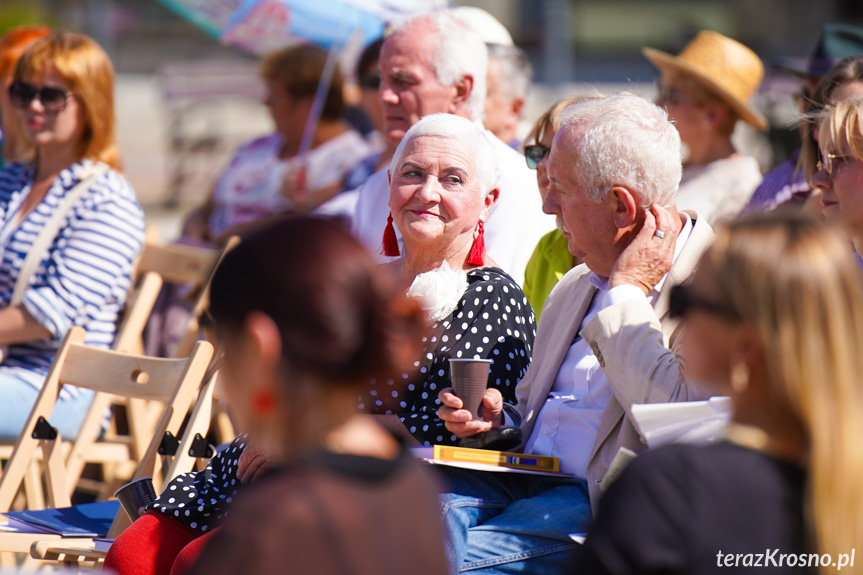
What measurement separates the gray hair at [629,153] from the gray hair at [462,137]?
0.50 m

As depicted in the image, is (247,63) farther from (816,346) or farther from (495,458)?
(816,346)

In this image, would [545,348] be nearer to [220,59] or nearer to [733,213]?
[733,213]

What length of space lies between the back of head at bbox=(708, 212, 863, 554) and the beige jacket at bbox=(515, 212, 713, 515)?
31.0 inches

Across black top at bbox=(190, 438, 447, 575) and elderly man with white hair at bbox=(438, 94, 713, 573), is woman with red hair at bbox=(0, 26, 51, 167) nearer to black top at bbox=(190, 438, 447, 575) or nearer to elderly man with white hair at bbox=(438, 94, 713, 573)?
elderly man with white hair at bbox=(438, 94, 713, 573)

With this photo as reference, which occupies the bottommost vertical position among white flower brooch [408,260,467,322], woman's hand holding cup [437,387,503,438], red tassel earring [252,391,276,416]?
woman's hand holding cup [437,387,503,438]

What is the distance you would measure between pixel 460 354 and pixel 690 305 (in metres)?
1.33

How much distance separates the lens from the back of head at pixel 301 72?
20.6 feet

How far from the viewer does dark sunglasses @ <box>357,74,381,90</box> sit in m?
5.55

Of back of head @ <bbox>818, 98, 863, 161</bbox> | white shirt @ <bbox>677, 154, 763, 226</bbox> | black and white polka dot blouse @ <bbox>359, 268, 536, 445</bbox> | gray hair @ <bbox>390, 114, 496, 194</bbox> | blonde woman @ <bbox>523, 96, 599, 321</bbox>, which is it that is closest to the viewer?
back of head @ <bbox>818, 98, 863, 161</bbox>

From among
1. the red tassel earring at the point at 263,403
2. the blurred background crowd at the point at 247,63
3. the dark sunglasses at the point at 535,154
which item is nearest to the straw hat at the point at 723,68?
the blurred background crowd at the point at 247,63

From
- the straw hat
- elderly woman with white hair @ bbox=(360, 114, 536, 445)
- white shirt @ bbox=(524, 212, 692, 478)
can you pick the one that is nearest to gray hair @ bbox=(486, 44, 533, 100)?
the straw hat

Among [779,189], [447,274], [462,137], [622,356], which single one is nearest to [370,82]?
[779,189]

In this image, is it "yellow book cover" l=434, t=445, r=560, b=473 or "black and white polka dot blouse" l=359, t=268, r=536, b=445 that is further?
"black and white polka dot blouse" l=359, t=268, r=536, b=445

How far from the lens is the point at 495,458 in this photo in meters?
2.61
